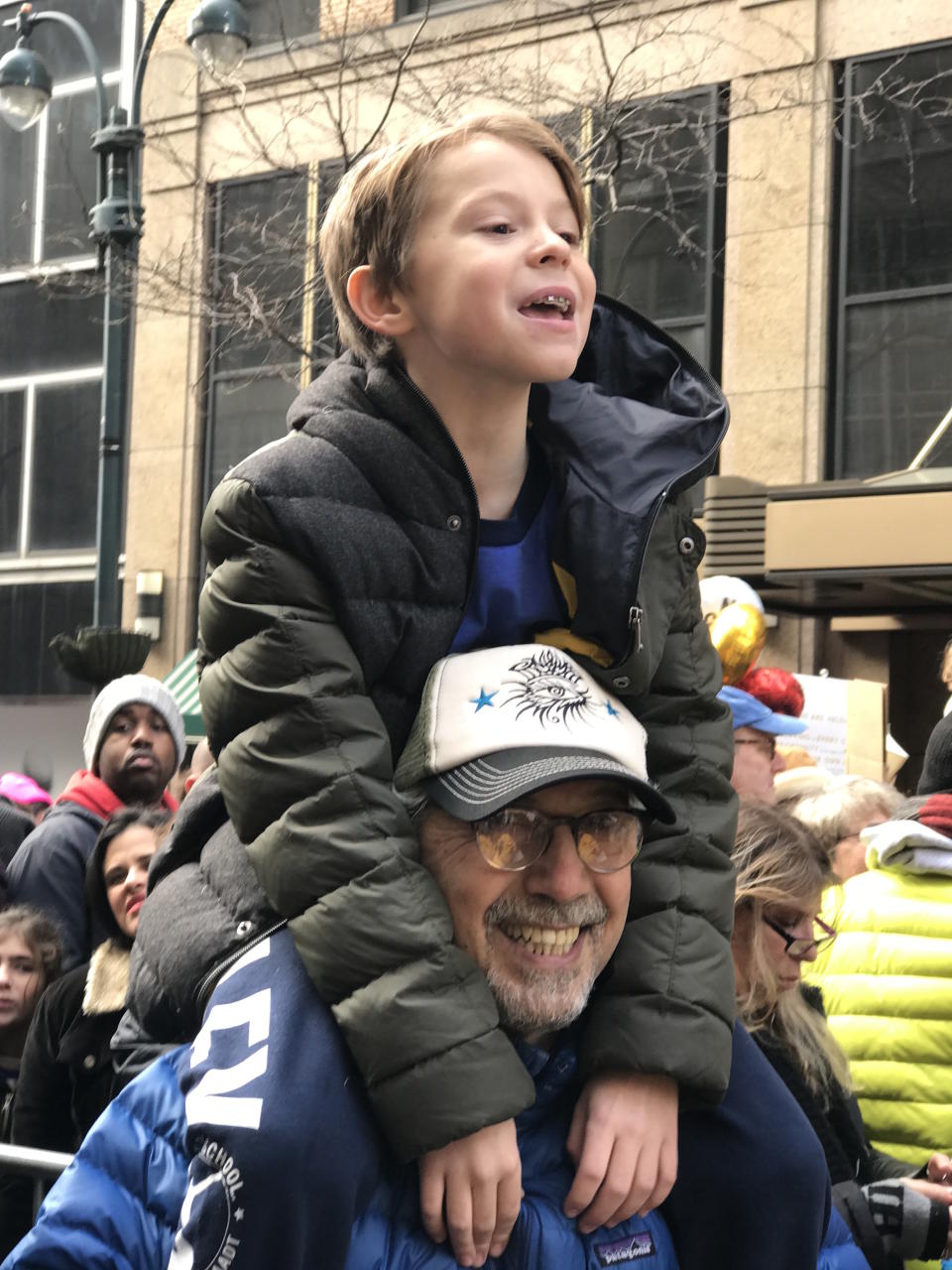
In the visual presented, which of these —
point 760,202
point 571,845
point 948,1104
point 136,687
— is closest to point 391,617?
point 571,845

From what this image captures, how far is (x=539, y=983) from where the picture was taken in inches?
92.6

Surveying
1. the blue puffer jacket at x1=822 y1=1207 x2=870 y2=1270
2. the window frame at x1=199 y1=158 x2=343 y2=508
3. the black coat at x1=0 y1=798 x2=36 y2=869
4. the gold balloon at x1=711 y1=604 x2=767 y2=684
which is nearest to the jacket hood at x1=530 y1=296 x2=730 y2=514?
the blue puffer jacket at x1=822 y1=1207 x2=870 y2=1270

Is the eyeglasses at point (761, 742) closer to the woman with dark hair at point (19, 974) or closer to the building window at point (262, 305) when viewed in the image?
the woman with dark hair at point (19, 974)

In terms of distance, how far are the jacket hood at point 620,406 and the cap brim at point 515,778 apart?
42 cm

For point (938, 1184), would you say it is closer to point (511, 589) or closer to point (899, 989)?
point (899, 989)

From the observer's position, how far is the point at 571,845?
7.73 ft

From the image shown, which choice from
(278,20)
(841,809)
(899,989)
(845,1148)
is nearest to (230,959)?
(845,1148)

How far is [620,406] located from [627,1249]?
125 cm

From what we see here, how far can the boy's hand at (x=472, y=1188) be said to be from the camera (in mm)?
2223

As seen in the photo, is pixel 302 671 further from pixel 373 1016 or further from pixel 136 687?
pixel 136 687

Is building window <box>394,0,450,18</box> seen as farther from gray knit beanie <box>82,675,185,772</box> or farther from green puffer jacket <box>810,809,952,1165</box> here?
green puffer jacket <box>810,809,952,1165</box>

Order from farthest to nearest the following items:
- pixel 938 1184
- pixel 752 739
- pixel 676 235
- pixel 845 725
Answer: pixel 676 235 → pixel 845 725 → pixel 752 739 → pixel 938 1184

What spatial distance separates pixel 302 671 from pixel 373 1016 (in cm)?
47

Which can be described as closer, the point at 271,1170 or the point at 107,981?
the point at 271,1170
